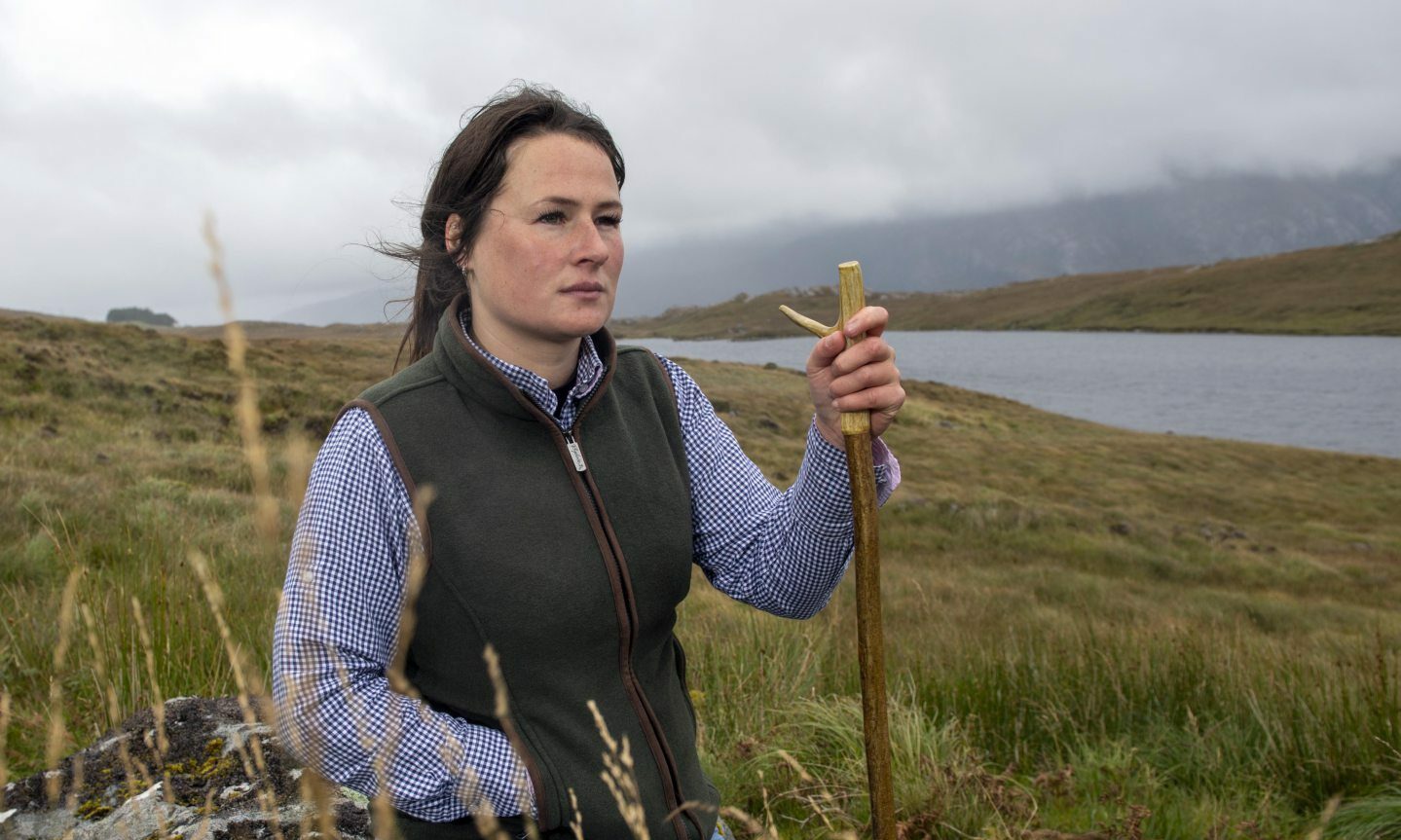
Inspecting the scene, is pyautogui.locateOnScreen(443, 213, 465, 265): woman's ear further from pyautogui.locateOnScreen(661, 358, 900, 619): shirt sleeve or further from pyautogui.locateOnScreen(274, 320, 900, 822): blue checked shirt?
pyautogui.locateOnScreen(661, 358, 900, 619): shirt sleeve

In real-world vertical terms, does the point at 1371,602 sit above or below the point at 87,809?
below

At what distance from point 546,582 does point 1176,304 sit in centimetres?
12751

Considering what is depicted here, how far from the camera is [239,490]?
10398mm

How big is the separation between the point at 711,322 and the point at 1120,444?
107794 millimetres

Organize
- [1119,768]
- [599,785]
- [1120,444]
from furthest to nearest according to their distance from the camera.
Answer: [1120,444] < [1119,768] < [599,785]

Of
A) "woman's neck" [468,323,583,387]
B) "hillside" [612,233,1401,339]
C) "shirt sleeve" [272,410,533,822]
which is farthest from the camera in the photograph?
"hillside" [612,233,1401,339]

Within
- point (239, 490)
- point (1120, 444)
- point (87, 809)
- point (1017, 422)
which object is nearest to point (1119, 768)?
point (87, 809)

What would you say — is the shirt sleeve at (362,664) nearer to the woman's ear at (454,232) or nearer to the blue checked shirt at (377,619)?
the blue checked shirt at (377,619)

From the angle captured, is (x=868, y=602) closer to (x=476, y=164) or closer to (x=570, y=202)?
(x=570, y=202)

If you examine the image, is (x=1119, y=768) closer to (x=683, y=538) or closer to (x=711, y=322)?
(x=683, y=538)

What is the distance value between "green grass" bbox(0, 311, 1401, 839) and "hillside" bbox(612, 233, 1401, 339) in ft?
262

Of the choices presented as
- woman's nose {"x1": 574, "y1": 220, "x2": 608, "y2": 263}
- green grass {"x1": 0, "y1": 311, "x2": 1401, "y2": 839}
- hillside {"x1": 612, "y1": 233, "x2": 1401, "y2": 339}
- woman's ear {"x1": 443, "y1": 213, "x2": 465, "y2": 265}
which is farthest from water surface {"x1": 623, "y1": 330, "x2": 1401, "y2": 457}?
woman's nose {"x1": 574, "y1": 220, "x2": 608, "y2": 263}

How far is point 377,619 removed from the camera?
196cm

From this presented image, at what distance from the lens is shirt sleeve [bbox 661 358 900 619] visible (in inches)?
92.4
